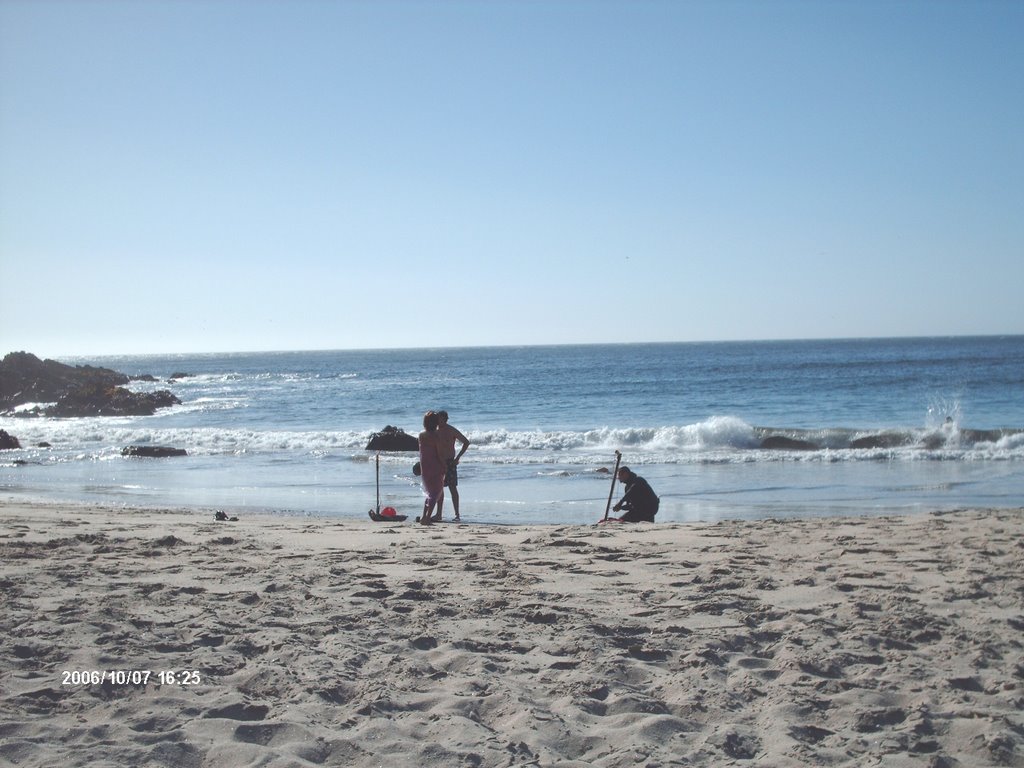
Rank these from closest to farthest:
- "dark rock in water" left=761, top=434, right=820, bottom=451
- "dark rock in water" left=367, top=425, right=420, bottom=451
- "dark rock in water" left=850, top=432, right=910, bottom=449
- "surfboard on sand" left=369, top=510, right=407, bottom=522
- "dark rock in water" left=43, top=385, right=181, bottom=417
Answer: "surfboard on sand" left=369, top=510, right=407, bottom=522
"dark rock in water" left=850, top=432, right=910, bottom=449
"dark rock in water" left=367, top=425, right=420, bottom=451
"dark rock in water" left=761, top=434, right=820, bottom=451
"dark rock in water" left=43, top=385, right=181, bottom=417

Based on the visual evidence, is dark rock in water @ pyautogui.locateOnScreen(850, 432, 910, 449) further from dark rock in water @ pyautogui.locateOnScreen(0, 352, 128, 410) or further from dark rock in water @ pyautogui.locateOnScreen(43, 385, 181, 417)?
dark rock in water @ pyautogui.locateOnScreen(0, 352, 128, 410)

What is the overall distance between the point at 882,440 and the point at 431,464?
16780mm

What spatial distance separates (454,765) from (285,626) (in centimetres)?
199

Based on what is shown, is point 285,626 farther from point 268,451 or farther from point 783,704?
point 268,451

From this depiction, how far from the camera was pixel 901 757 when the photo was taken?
143 inches

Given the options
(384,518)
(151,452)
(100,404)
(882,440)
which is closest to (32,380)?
(100,404)

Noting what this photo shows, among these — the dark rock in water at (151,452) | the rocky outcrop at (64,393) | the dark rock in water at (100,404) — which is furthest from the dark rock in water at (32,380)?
the dark rock in water at (151,452)

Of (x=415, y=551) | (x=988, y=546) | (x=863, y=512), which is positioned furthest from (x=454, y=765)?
(x=863, y=512)

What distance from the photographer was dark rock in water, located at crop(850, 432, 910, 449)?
2292 centimetres

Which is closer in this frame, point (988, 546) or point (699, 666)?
point (699, 666)

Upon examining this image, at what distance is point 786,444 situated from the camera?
24.0 m

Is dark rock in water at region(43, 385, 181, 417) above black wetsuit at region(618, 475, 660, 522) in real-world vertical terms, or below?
above

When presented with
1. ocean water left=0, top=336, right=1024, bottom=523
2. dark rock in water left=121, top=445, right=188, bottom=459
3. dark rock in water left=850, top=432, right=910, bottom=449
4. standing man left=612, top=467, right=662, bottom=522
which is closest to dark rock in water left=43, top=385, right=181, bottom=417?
ocean water left=0, top=336, right=1024, bottom=523

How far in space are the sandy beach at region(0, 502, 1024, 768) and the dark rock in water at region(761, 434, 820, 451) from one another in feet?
54.3
